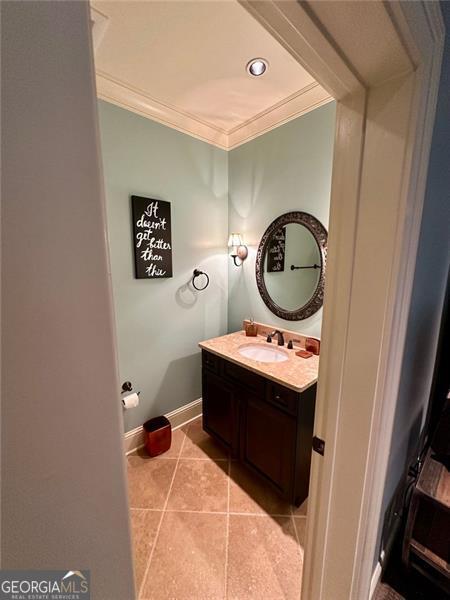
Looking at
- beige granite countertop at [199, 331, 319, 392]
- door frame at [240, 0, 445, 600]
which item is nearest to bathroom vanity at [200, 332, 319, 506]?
beige granite countertop at [199, 331, 319, 392]

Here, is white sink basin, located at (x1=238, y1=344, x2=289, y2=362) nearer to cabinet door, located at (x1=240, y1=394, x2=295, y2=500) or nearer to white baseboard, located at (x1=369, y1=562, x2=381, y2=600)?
cabinet door, located at (x1=240, y1=394, x2=295, y2=500)

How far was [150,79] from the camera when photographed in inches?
59.1

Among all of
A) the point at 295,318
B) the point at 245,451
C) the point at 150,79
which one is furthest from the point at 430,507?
the point at 150,79

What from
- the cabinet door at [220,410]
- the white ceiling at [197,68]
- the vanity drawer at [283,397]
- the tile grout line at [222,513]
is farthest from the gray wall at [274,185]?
the tile grout line at [222,513]

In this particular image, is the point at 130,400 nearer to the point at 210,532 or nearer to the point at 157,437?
the point at 157,437

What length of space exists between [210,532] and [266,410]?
0.75 meters

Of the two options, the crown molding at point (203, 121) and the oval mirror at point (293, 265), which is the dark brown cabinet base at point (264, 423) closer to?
the oval mirror at point (293, 265)

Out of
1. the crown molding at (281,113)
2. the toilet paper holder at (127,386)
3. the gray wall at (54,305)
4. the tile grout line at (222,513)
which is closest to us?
the gray wall at (54,305)

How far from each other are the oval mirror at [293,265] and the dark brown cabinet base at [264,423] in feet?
2.17

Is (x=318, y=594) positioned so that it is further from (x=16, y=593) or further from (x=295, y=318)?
(x=295, y=318)

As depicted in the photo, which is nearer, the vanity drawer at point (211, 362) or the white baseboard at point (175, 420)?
the vanity drawer at point (211, 362)

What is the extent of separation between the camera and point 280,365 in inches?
60.1

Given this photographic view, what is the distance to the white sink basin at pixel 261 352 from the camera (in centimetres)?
185

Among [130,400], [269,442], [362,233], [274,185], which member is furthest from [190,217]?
[269,442]
